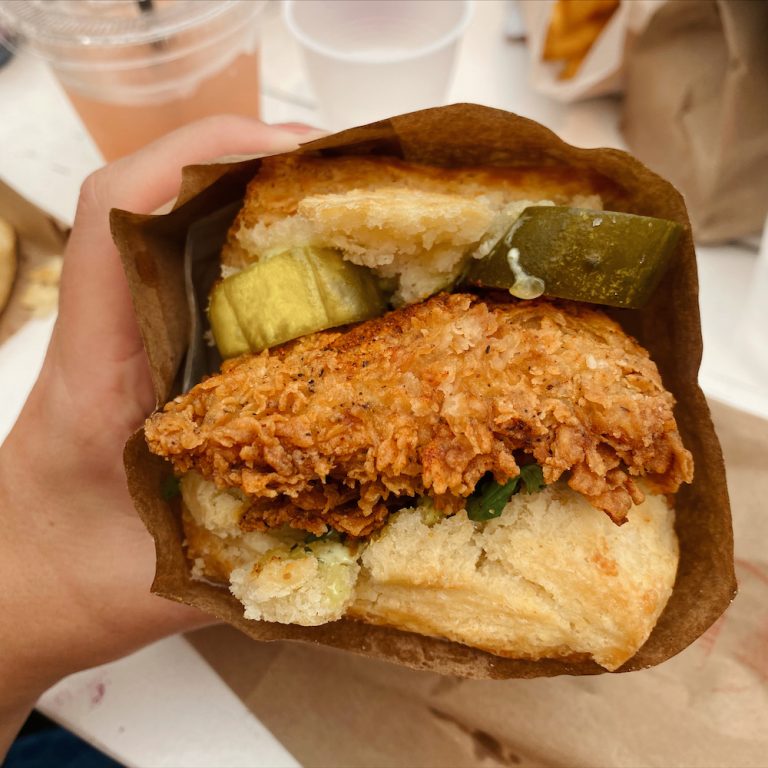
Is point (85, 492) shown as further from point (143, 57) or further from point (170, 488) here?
point (143, 57)

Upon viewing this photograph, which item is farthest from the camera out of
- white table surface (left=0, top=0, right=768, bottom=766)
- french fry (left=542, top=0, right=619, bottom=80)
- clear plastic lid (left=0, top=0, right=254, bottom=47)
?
french fry (left=542, top=0, right=619, bottom=80)

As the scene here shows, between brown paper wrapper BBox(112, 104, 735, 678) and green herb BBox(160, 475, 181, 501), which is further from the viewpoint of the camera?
green herb BBox(160, 475, 181, 501)

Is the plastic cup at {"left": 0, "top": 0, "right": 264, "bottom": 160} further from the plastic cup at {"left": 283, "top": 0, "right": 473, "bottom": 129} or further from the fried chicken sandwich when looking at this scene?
the fried chicken sandwich

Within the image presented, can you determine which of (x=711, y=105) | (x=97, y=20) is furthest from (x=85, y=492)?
(x=711, y=105)

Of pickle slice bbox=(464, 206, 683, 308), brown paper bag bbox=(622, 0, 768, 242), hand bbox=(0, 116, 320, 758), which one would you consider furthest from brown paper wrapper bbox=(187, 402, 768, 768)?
brown paper bag bbox=(622, 0, 768, 242)

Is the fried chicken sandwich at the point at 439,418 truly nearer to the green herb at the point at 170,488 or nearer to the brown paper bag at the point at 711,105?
the green herb at the point at 170,488

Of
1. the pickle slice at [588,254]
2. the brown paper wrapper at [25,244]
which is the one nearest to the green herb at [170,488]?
the pickle slice at [588,254]

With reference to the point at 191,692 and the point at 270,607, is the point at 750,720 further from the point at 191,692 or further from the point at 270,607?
the point at 191,692

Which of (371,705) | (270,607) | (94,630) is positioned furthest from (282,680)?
(270,607)
